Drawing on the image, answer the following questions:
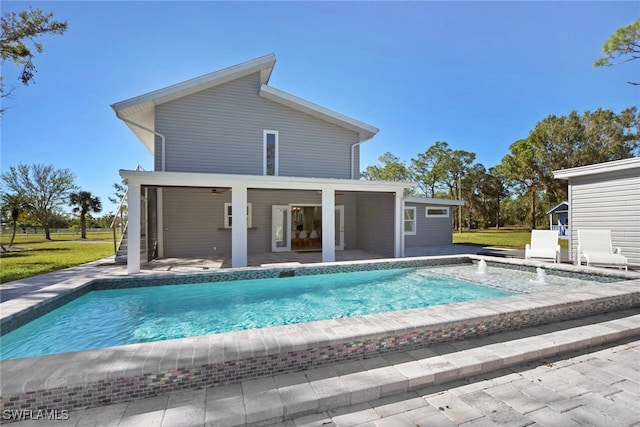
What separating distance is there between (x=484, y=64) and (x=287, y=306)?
572 inches

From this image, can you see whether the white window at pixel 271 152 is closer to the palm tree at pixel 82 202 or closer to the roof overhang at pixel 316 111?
the roof overhang at pixel 316 111

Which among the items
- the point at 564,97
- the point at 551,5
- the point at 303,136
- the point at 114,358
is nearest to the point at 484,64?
the point at 551,5

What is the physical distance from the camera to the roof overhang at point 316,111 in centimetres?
1106

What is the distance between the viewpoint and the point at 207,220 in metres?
11.6

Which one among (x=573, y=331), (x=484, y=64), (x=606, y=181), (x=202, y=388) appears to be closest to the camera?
(x=202, y=388)

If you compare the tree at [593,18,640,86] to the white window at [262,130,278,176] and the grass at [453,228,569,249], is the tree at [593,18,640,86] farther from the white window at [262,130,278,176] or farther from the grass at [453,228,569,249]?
the white window at [262,130,278,176]

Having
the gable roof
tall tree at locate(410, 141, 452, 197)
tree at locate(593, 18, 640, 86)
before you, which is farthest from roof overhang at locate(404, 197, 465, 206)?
tall tree at locate(410, 141, 452, 197)

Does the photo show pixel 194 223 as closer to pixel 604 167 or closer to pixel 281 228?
pixel 281 228

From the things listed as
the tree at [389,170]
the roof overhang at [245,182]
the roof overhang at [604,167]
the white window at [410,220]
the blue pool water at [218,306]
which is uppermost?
the tree at [389,170]

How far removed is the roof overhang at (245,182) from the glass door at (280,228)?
140 inches

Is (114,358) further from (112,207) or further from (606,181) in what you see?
(112,207)

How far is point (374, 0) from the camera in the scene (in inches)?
363

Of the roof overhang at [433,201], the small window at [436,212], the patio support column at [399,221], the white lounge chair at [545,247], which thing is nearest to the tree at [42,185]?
the patio support column at [399,221]

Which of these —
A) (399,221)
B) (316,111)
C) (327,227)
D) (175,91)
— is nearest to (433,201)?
(399,221)
